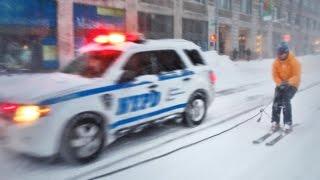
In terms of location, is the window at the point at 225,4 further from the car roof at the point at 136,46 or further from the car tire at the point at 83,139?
the car tire at the point at 83,139

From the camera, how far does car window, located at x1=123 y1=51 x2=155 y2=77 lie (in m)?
7.20

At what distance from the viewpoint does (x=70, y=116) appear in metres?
A: 5.89

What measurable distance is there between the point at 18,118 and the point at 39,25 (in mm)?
16585

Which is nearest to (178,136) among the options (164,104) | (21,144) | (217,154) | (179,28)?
(164,104)

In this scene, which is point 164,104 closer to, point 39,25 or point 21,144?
point 21,144

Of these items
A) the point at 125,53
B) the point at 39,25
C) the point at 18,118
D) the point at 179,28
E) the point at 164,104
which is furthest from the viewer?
the point at 179,28

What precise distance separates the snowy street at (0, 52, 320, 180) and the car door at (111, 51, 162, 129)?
1.64ft

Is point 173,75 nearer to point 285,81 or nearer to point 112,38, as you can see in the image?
point 112,38

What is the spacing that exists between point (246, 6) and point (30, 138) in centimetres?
4517

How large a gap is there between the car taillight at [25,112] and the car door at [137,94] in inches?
49.8

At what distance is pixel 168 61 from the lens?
809cm

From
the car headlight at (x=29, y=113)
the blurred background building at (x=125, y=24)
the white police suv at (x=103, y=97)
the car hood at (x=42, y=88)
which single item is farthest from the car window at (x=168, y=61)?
the blurred background building at (x=125, y=24)

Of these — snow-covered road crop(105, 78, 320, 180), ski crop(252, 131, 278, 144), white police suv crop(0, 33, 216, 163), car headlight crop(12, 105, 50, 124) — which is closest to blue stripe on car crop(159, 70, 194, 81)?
white police suv crop(0, 33, 216, 163)

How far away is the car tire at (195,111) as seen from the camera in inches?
332
